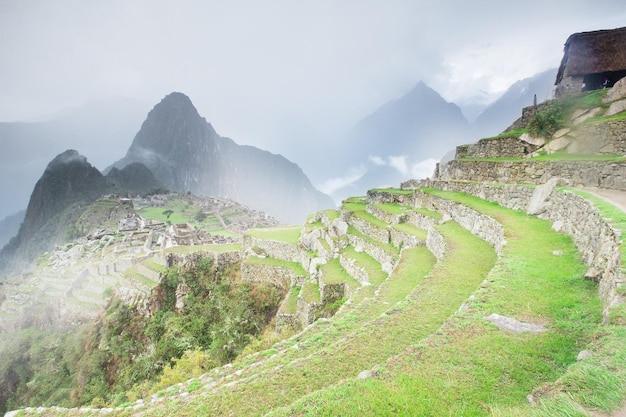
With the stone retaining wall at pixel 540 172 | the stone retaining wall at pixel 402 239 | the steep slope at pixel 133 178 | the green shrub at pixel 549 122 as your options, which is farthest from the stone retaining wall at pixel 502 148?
the steep slope at pixel 133 178

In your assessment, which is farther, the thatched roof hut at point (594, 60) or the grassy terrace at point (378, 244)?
the thatched roof hut at point (594, 60)

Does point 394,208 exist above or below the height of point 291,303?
above

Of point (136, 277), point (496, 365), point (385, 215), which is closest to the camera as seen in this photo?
point (496, 365)

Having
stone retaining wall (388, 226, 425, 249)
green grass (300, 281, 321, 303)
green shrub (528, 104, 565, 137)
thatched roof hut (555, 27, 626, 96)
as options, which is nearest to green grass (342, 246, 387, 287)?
stone retaining wall (388, 226, 425, 249)

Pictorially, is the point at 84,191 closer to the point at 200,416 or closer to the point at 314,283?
the point at 314,283

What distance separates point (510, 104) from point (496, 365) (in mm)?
122232

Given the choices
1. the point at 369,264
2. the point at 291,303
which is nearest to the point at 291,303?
the point at 291,303

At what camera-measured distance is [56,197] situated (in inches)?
4289

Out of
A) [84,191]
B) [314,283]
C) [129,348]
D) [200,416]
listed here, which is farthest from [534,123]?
[84,191]

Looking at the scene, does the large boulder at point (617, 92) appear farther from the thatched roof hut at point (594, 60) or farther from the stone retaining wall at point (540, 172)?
the thatched roof hut at point (594, 60)

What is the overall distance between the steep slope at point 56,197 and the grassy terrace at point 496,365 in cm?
11271

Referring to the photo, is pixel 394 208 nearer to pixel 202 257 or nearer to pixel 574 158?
pixel 574 158

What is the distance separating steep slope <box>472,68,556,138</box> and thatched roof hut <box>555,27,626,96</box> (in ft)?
254

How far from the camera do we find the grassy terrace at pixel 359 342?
4066 millimetres
